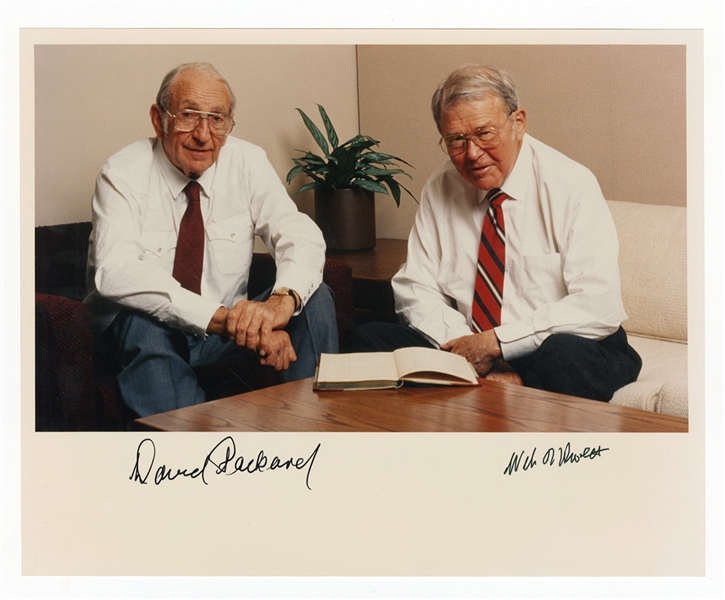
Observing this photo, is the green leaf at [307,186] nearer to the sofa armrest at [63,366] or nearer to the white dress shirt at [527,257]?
the white dress shirt at [527,257]

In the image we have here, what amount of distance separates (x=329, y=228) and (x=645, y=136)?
871 mm

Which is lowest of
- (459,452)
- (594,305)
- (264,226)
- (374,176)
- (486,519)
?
(486,519)

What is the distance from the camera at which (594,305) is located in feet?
5.60

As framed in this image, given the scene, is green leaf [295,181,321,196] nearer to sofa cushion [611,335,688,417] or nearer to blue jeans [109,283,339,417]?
blue jeans [109,283,339,417]

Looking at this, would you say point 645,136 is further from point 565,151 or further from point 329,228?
point 329,228

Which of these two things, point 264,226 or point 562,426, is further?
point 264,226

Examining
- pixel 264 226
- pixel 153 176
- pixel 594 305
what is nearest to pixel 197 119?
pixel 153 176

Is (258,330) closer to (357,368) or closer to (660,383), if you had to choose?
(357,368)

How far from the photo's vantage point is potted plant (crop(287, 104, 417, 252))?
2053 mm

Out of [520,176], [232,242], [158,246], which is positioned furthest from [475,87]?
[158,246]

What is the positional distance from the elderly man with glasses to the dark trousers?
20.0 inches
